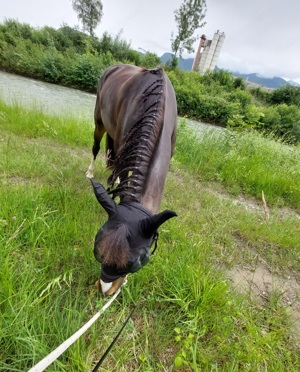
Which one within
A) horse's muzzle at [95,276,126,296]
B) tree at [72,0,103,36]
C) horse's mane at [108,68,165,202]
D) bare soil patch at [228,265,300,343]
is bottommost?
bare soil patch at [228,265,300,343]

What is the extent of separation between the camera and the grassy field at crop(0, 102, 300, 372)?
3.95ft

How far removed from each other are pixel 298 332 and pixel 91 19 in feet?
120

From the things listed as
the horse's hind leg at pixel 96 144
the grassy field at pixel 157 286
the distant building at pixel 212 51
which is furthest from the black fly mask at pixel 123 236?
the distant building at pixel 212 51

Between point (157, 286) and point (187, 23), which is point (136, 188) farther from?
point (187, 23)

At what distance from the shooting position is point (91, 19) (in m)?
28.0

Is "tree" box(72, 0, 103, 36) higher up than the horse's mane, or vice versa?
"tree" box(72, 0, 103, 36)

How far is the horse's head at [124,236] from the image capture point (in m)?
0.99

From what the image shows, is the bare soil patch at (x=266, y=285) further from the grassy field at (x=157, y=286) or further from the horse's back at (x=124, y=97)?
the horse's back at (x=124, y=97)

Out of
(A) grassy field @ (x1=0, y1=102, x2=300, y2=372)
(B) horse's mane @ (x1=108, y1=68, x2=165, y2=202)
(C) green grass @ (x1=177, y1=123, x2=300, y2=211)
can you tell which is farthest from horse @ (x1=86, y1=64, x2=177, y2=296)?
(C) green grass @ (x1=177, y1=123, x2=300, y2=211)

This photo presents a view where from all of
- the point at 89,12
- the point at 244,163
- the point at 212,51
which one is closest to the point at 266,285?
the point at 244,163

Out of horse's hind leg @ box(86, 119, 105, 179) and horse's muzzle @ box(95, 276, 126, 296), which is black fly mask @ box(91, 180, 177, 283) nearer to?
horse's muzzle @ box(95, 276, 126, 296)

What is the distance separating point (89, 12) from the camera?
27.8m

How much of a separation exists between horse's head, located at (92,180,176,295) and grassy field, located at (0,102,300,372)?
509 mm

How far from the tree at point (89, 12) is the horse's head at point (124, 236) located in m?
34.5
